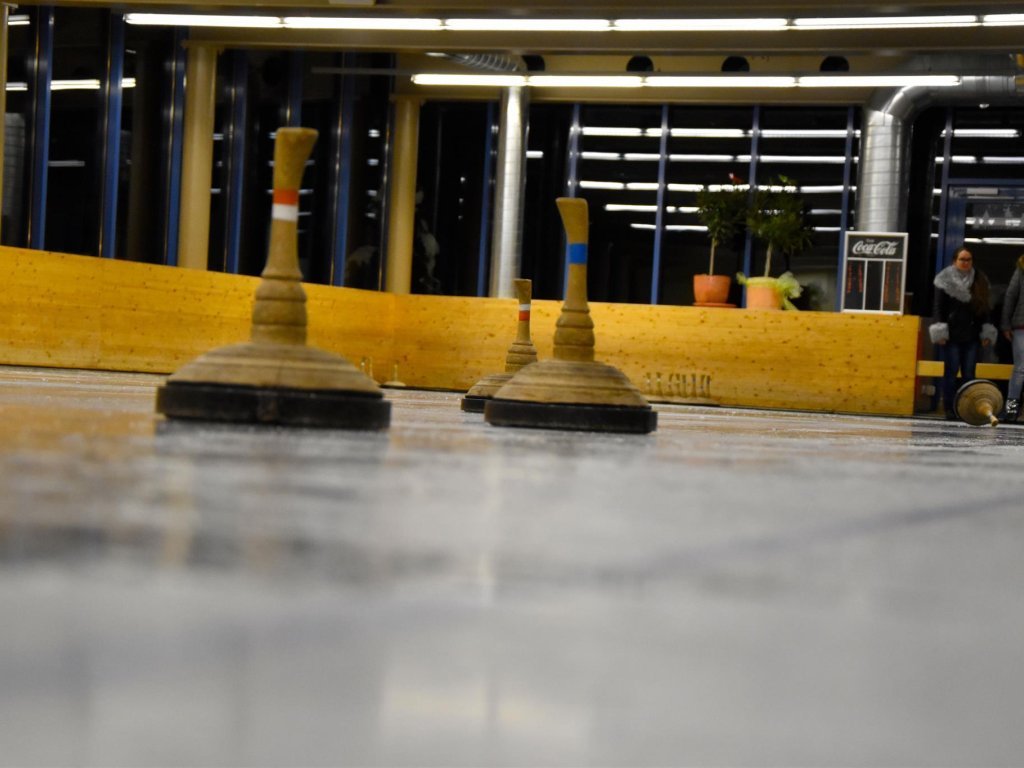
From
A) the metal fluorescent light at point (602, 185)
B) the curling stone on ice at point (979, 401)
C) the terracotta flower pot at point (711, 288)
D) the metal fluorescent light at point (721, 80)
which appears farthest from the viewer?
the metal fluorescent light at point (602, 185)

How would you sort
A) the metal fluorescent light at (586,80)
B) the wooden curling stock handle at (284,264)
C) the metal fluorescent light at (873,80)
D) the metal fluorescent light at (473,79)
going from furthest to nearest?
the metal fluorescent light at (473,79) < the metal fluorescent light at (586,80) < the metal fluorescent light at (873,80) < the wooden curling stock handle at (284,264)

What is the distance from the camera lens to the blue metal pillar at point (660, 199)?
59.1 feet

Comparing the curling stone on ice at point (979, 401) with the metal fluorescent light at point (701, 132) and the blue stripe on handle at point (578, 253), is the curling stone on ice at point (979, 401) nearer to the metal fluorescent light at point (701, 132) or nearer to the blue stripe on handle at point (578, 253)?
the blue stripe on handle at point (578, 253)

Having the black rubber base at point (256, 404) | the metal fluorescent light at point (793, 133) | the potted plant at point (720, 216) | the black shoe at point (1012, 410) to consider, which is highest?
the metal fluorescent light at point (793, 133)

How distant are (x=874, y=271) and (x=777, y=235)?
5.03 ft

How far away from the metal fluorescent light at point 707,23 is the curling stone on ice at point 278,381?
9938 mm

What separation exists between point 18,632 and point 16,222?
1376 cm

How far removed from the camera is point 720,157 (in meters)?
18.0

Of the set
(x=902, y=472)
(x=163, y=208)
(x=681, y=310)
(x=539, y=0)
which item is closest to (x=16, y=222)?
(x=163, y=208)

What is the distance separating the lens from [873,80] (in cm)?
1471

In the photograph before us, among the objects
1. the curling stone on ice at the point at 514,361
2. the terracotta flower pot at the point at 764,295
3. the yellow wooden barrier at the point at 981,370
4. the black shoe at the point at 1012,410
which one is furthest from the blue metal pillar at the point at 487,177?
the curling stone on ice at the point at 514,361

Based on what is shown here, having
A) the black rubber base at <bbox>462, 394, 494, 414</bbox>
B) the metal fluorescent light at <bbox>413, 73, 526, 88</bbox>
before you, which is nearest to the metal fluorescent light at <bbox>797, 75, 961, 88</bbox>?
the metal fluorescent light at <bbox>413, 73, 526, 88</bbox>

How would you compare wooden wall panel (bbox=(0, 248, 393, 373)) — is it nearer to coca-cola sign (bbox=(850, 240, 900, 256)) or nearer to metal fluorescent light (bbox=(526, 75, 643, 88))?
metal fluorescent light (bbox=(526, 75, 643, 88))

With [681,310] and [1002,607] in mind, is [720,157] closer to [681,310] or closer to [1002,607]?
[681,310]
